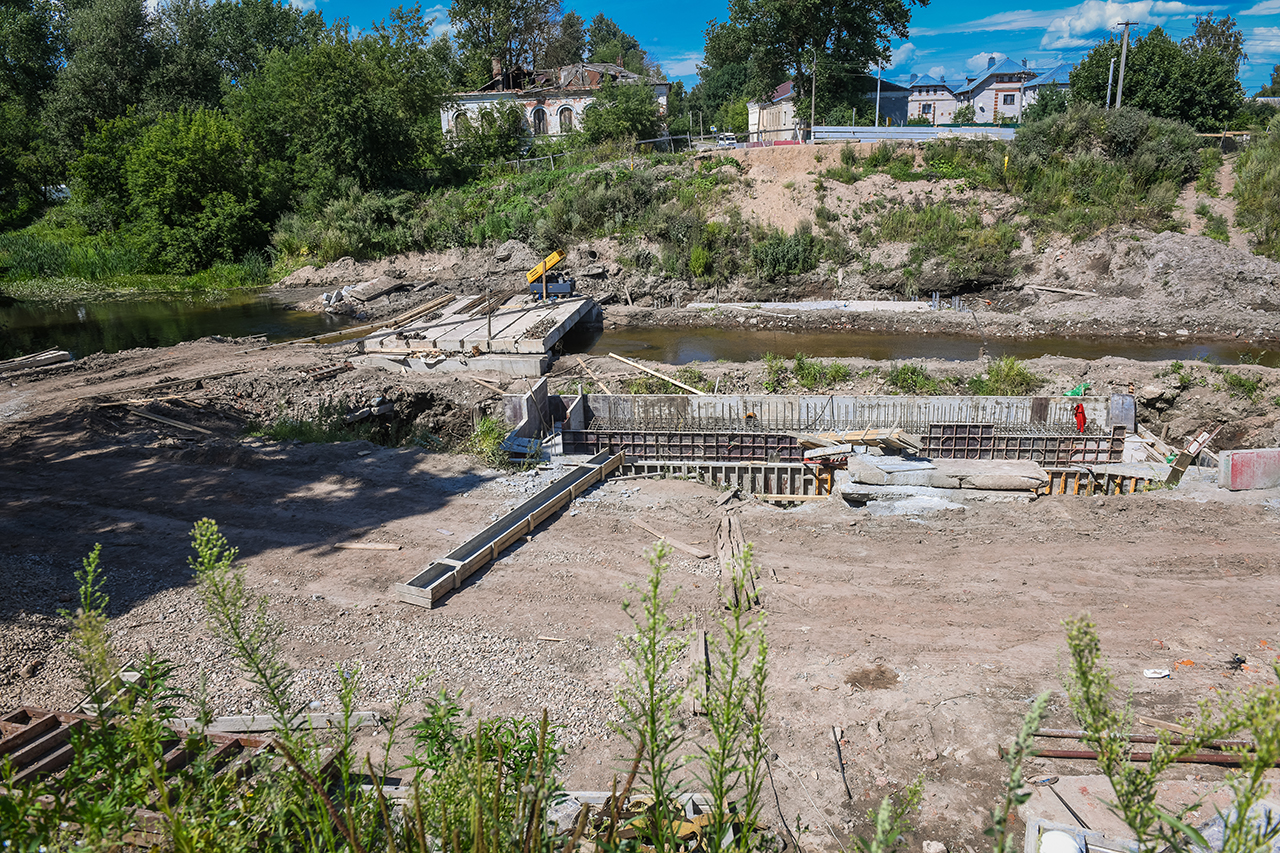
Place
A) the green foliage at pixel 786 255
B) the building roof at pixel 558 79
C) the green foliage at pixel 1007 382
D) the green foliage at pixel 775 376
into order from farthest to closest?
the building roof at pixel 558 79 → the green foliage at pixel 786 255 → the green foliage at pixel 775 376 → the green foliage at pixel 1007 382

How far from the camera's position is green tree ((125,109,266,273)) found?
36.0m

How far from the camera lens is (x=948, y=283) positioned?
28578 mm

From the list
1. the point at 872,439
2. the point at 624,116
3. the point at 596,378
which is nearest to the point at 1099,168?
the point at 624,116

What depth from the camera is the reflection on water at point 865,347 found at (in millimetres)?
22484

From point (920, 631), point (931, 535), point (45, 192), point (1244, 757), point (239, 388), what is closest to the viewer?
point (1244, 757)

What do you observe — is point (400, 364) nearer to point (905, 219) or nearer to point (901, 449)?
point (901, 449)

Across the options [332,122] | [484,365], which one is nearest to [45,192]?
[332,122]

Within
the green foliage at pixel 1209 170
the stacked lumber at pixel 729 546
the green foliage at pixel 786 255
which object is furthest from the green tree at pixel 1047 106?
the stacked lumber at pixel 729 546

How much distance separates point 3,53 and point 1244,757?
69.8 m

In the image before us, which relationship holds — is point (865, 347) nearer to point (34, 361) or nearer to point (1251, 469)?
point (1251, 469)

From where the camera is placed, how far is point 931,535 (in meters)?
10.9

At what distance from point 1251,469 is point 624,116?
3576 centimetres

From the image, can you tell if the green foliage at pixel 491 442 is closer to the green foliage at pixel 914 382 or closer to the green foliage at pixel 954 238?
the green foliage at pixel 914 382

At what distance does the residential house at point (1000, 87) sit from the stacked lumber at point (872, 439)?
54.5m
